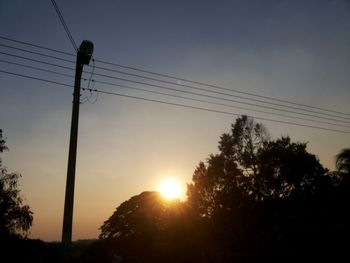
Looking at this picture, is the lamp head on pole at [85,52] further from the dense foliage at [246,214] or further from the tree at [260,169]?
the tree at [260,169]

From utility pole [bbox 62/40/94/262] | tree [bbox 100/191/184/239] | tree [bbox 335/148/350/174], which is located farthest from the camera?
tree [bbox 335/148/350/174]

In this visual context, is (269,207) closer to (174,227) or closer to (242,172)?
(242,172)

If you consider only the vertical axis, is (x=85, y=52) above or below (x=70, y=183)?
above

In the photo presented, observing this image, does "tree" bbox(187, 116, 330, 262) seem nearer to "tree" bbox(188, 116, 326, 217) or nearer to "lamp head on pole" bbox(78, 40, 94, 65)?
"tree" bbox(188, 116, 326, 217)

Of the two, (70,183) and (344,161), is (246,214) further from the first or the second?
(70,183)

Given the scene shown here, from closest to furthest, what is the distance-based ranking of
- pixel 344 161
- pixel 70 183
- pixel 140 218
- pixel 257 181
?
pixel 70 183 < pixel 140 218 < pixel 344 161 < pixel 257 181

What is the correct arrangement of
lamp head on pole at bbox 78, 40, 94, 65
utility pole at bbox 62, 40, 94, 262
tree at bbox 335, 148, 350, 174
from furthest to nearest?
tree at bbox 335, 148, 350, 174 → lamp head on pole at bbox 78, 40, 94, 65 → utility pole at bbox 62, 40, 94, 262

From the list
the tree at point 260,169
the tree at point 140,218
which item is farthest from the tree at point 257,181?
the tree at point 140,218

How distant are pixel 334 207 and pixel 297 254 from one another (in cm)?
1459

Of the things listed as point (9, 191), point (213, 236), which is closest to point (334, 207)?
point (213, 236)

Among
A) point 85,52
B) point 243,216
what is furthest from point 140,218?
point 243,216

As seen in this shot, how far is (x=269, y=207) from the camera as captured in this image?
131ft

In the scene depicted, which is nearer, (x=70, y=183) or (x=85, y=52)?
(x=70, y=183)

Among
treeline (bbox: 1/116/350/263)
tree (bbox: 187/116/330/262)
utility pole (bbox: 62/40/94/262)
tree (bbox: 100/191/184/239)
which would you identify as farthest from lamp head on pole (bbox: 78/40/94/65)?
tree (bbox: 187/116/330/262)
